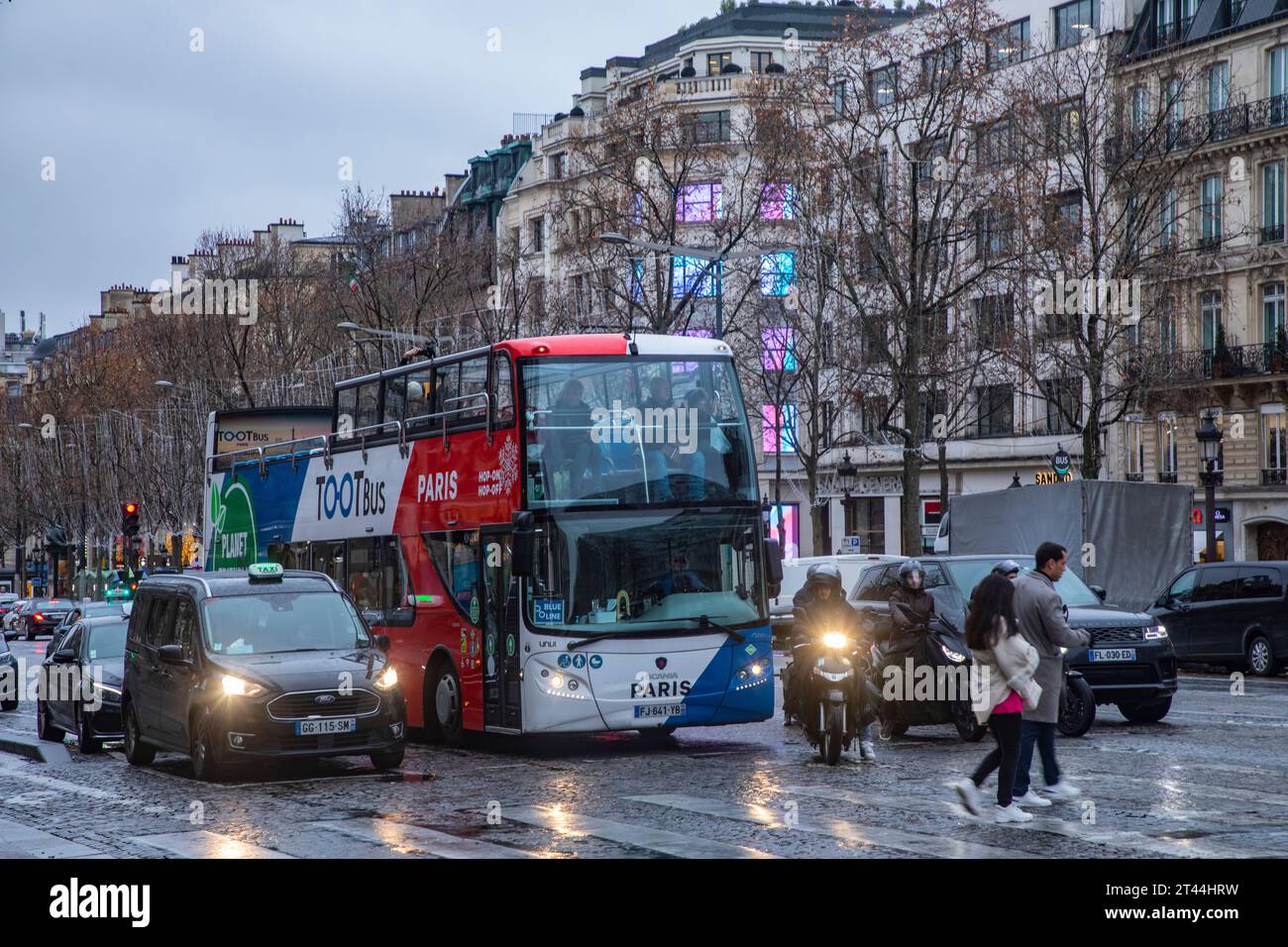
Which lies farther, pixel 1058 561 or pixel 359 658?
pixel 359 658

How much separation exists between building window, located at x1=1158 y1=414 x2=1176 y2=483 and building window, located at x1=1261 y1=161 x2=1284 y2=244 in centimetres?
591

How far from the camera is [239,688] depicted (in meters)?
16.4

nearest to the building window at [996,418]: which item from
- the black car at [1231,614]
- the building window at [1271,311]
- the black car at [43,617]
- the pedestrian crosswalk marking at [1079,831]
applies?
the building window at [1271,311]

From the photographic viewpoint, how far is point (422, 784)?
52.1 ft

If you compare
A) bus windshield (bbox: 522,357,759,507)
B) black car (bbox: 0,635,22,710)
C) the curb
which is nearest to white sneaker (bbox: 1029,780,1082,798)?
bus windshield (bbox: 522,357,759,507)

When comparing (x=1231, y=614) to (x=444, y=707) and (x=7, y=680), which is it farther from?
(x=7, y=680)

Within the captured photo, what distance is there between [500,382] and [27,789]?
19.2 feet

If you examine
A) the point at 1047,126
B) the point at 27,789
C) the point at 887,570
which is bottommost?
the point at 27,789

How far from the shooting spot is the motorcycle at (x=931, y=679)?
18.6m

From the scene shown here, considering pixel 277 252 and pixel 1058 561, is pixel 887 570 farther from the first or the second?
pixel 277 252

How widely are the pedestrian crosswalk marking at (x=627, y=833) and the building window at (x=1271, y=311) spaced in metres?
42.1

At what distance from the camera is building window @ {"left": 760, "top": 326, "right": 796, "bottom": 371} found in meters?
49.9

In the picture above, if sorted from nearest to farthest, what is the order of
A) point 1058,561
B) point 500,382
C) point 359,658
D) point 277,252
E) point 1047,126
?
point 1058,561 < point 359,658 < point 500,382 < point 1047,126 < point 277,252
